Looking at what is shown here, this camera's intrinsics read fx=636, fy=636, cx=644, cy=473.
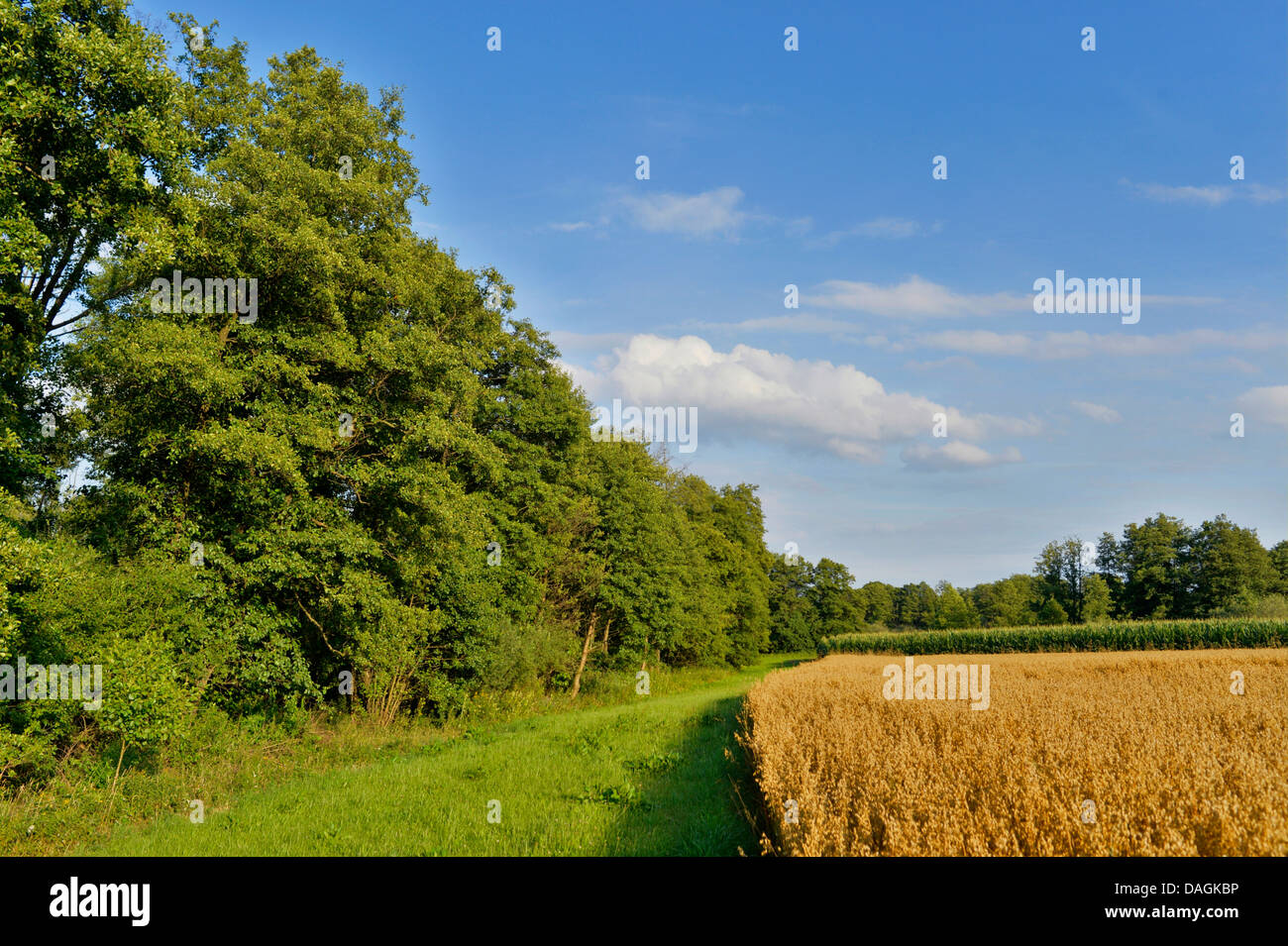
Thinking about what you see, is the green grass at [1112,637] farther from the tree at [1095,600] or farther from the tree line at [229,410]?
the tree at [1095,600]

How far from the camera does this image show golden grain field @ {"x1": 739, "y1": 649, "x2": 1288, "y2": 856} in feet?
15.6

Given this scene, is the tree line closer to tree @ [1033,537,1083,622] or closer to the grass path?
the grass path

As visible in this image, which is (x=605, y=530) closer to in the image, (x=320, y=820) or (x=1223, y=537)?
(x=320, y=820)

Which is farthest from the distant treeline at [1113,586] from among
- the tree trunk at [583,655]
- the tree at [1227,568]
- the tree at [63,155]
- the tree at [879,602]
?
the tree at [63,155]

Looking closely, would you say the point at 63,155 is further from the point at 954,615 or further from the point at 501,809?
the point at 954,615

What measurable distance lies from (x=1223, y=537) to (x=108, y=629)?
106054 mm

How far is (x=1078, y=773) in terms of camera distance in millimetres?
5949

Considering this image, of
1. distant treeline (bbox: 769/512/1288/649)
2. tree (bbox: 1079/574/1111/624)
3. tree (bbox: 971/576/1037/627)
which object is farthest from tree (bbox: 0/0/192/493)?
tree (bbox: 971/576/1037/627)

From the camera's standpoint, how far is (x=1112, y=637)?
140ft

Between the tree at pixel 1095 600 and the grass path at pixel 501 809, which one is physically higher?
the grass path at pixel 501 809

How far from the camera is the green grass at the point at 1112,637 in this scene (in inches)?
1533

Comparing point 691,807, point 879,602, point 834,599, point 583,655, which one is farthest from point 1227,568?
point 691,807

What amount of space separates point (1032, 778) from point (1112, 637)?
47.3 metres

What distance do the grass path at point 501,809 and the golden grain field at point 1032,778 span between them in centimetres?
162
